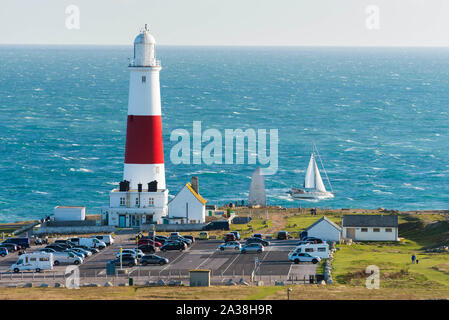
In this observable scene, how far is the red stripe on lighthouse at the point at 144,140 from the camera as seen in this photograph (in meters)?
87.7

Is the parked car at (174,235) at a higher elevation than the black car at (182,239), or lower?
higher

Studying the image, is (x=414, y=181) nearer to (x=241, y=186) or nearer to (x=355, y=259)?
(x=241, y=186)

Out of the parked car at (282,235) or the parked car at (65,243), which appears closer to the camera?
the parked car at (65,243)

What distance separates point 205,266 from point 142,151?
904 inches

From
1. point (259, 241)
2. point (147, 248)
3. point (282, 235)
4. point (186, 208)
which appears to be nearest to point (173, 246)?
point (147, 248)

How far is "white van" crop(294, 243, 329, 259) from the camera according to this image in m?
70.5

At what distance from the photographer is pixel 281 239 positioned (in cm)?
8125

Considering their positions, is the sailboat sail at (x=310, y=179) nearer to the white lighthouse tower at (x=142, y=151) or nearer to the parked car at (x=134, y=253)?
the white lighthouse tower at (x=142, y=151)

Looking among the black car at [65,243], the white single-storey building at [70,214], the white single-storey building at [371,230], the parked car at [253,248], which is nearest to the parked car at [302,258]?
the parked car at [253,248]

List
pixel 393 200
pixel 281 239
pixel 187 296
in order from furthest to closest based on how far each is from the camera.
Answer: pixel 393 200
pixel 281 239
pixel 187 296

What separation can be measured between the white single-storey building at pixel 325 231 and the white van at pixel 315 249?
9.48 meters

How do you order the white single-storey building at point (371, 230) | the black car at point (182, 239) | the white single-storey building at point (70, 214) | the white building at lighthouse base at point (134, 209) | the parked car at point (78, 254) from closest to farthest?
the parked car at point (78, 254)
the black car at point (182, 239)
the white single-storey building at point (371, 230)
the white building at lighthouse base at point (134, 209)
the white single-storey building at point (70, 214)

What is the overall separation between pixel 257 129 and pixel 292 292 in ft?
458
